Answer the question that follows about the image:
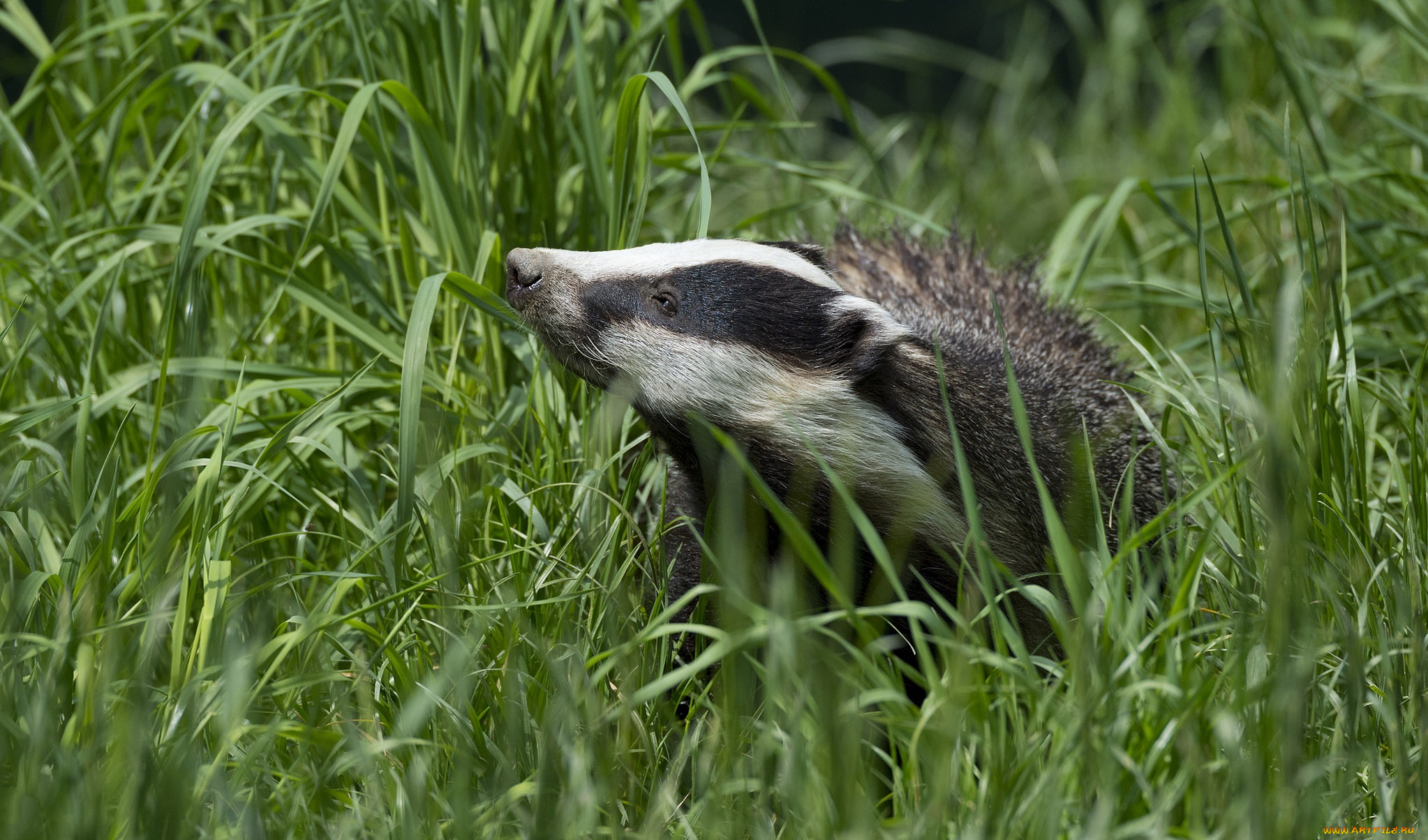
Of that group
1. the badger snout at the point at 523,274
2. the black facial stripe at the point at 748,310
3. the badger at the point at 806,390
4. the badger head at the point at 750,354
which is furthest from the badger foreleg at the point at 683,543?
the badger snout at the point at 523,274

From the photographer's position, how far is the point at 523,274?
252 centimetres

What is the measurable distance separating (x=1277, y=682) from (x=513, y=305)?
64.5 inches

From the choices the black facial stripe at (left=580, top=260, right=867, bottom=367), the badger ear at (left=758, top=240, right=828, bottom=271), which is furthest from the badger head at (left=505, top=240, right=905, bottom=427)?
the badger ear at (left=758, top=240, right=828, bottom=271)

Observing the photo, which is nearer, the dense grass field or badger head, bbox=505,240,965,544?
the dense grass field

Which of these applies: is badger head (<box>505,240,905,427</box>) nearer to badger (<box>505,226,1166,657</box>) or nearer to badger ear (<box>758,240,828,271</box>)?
badger (<box>505,226,1166,657</box>)

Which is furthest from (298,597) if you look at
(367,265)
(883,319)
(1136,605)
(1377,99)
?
(1377,99)

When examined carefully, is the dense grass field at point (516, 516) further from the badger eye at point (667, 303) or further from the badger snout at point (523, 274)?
the badger eye at point (667, 303)

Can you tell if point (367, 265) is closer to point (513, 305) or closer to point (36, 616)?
point (513, 305)

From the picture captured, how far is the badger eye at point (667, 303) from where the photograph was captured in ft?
8.01

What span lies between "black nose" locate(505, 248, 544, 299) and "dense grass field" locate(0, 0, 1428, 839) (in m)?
0.06

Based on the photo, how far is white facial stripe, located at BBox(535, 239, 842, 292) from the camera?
246cm

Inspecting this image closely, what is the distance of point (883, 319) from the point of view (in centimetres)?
239

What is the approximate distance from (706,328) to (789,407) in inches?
9.2

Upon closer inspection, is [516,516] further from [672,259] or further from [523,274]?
[672,259]
